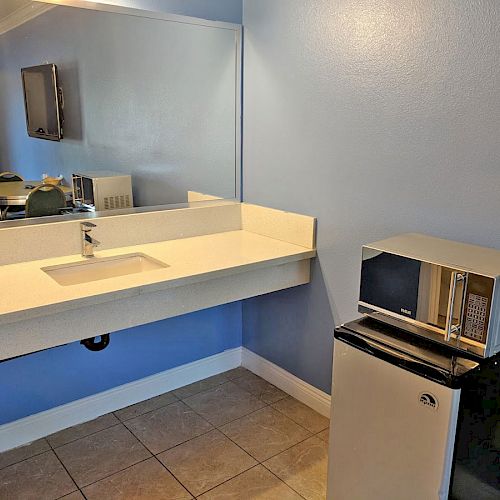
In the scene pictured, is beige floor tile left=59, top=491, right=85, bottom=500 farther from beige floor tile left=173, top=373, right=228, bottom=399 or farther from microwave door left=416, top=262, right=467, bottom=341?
microwave door left=416, top=262, right=467, bottom=341

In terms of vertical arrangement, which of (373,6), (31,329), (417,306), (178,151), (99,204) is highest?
(373,6)

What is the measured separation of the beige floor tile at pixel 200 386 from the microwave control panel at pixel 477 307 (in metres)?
1.66

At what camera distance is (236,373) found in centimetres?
294

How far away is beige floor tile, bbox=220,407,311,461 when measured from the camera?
2.29m

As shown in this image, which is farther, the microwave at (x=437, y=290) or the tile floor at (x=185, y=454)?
the tile floor at (x=185, y=454)

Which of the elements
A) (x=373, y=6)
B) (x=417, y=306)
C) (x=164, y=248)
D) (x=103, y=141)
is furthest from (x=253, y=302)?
(x=373, y=6)

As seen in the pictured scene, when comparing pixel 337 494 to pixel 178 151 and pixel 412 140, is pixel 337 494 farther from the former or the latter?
pixel 178 151

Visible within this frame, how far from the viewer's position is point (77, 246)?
227 centimetres

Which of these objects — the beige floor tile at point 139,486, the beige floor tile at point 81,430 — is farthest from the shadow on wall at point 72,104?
the beige floor tile at point 139,486

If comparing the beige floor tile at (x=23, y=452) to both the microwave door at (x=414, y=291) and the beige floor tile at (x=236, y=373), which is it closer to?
the beige floor tile at (x=236, y=373)

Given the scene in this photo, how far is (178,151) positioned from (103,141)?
402 millimetres

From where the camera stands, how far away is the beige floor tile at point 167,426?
92.0 inches

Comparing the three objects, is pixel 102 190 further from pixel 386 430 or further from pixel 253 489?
pixel 386 430

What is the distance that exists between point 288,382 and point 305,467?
1.93 ft
